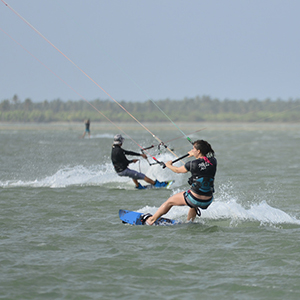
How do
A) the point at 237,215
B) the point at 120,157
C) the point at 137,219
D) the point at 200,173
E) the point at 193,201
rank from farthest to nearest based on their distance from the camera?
the point at 120,157 < the point at 237,215 < the point at 137,219 < the point at 193,201 < the point at 200,173

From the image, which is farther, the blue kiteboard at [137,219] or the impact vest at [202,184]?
the blue kiteboard at [137,219]

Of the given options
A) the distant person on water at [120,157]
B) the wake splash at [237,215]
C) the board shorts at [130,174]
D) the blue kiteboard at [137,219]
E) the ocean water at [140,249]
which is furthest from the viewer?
the board shorts at [130,174]

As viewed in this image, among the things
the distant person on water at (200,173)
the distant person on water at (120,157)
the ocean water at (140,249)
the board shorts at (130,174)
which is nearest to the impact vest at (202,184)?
the distant person on water at (200,173)

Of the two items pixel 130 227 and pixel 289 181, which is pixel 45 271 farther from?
pixel 289 181

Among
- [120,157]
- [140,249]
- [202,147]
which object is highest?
[202,147]

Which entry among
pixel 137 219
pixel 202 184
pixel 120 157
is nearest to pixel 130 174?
pixel 120 157

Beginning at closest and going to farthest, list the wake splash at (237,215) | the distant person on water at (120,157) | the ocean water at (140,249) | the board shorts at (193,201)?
the ocean water at (140,249) < the board shorts at (193,201) < the wake splash at (237,215) < the distant person on water at (120,157)

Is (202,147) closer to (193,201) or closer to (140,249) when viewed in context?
(193,201)

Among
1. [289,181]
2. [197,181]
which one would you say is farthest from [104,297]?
[289,181]

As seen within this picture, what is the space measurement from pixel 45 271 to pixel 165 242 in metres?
2.04

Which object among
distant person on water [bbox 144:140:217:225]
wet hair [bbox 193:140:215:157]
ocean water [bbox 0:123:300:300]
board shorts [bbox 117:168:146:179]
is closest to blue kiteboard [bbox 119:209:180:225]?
ocean water [bbox 0:123:300:300]

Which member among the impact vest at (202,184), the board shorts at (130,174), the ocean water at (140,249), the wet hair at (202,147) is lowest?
the ocean water at (140,249)

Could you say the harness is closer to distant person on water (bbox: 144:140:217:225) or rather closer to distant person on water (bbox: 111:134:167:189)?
distant person on water (bbox: 144:140:217:225)

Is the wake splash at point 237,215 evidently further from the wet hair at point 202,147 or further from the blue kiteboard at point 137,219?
the wet hair at point 202,147
